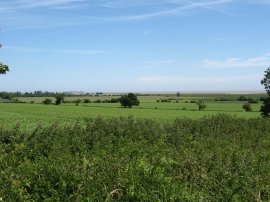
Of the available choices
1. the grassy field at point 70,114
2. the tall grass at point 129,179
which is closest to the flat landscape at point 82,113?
the grassy field at point 70,114

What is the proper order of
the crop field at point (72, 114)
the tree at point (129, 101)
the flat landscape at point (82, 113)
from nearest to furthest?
the crop field at point (72, 114) → the flat landscape at point (82, 113) → the tree at point (129, 101)

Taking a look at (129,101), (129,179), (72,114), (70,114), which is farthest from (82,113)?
(129,179)

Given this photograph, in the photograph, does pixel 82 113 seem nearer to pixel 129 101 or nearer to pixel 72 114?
pixel 72 114

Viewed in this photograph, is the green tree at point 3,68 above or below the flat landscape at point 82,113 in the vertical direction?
above

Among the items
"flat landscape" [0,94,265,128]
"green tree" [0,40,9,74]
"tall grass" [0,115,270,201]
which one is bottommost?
"flat landscape" [0,94,265,128]

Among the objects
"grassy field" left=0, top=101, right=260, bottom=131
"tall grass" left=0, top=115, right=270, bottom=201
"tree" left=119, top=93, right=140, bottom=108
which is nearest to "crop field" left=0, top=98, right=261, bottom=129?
"grassy field" left=0, top=101, right=260, bottom=131

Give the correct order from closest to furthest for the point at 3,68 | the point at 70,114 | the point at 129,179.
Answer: the point at 129,179 < the point at 3,68 < the point at 70,114

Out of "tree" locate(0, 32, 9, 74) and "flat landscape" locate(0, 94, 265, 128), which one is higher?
"tree" locate(0, 32, 9, 74)

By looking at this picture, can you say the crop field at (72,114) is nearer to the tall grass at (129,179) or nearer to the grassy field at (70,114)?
the grassy field at (70,114)

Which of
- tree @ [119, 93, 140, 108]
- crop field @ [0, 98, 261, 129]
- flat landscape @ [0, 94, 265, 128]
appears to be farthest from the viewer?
tree @ [119, 93, 140, 108]

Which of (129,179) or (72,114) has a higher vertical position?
(129,179)

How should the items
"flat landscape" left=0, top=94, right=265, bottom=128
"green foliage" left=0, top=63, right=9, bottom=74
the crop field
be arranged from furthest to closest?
"flat landscape" left=0, top=94, right=265, bottom=128 → the crop field → "green foliage" left=0, top=63, right=9, bottom=74

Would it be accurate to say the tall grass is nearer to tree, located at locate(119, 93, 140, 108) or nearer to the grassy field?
the grassy field

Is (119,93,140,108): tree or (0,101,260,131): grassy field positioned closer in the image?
(0,101,260,131): grassy field
